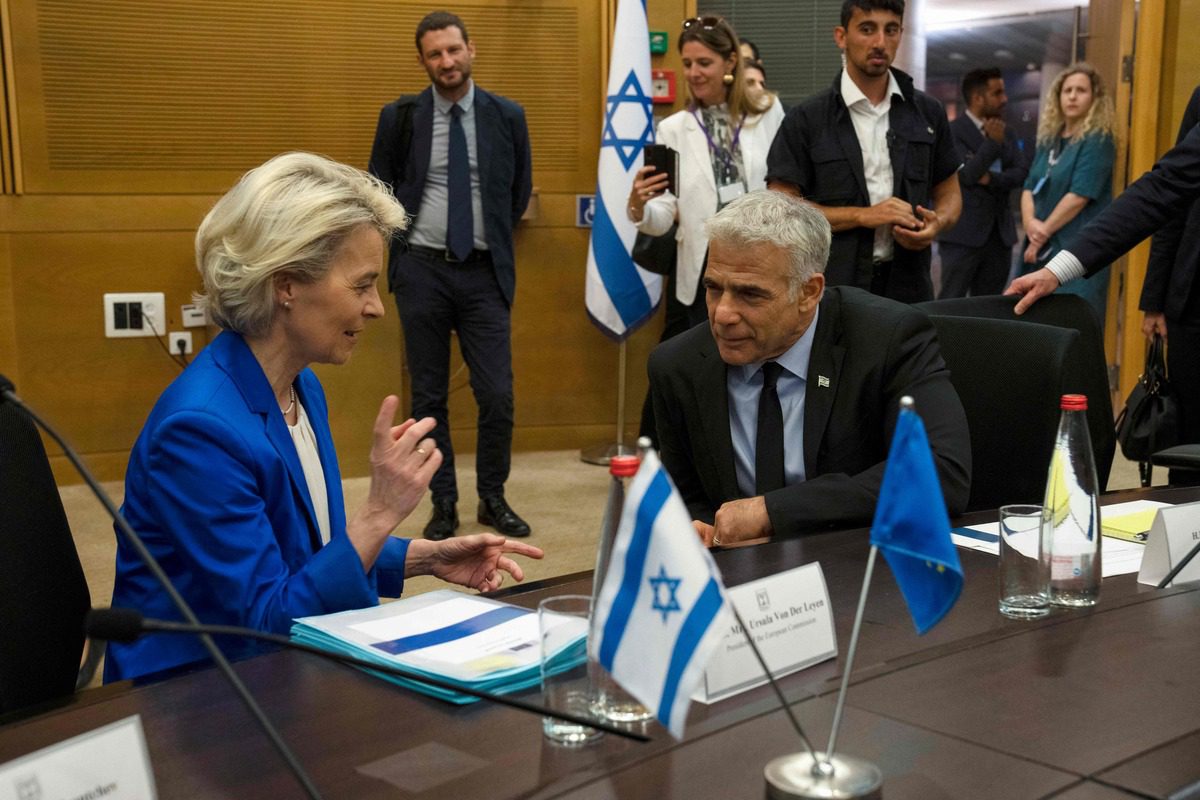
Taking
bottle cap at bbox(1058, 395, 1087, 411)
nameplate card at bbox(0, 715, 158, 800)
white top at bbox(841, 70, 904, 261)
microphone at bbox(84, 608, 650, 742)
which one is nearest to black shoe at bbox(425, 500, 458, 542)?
white top at bbox(841, 70, 904, 261)

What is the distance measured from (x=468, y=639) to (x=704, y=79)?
143 inches

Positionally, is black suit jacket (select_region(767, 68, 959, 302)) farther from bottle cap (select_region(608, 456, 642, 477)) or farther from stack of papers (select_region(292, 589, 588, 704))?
bottle cap (select_region(608, 456, 642, 477))

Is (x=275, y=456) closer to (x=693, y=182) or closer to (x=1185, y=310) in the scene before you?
(x=1185, y=310)

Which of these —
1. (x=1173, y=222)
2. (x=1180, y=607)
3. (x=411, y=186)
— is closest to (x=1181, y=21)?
A: (x=1173, y=222)

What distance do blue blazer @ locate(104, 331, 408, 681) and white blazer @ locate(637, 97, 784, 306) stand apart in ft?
10.2

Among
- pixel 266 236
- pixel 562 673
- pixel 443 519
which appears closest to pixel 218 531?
pixel 266 236

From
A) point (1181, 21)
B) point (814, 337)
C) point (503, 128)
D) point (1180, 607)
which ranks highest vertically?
point (1181, 21)

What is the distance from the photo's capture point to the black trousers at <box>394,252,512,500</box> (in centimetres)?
472

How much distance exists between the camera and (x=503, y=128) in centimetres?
480

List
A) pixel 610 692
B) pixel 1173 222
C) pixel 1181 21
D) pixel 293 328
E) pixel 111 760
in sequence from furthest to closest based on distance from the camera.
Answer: pixel 1181 21
pixel 1173 222
pixel 293 328
pixel 610 692
pixel 111 760

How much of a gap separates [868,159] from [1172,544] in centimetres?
253

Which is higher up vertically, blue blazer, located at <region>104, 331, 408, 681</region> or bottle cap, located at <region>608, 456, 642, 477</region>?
bottle cap, located at <region>608, 456, 642, 477</region>

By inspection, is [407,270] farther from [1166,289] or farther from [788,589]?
[788,589]

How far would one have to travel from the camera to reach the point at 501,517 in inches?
185
